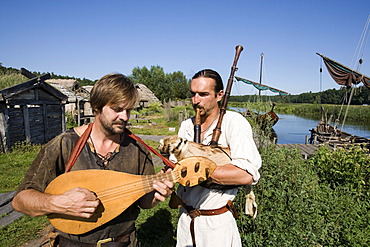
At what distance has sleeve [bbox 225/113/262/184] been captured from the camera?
1782 millimetres

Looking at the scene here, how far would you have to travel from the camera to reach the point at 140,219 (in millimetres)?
4918

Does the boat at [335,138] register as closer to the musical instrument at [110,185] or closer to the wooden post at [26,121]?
the musical instrument at [110,185]

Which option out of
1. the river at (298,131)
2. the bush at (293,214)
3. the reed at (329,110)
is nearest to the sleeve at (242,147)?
the bush at (293,214)

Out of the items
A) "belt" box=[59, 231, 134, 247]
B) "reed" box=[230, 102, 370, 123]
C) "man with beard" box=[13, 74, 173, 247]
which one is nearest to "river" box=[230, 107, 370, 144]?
"reed" box=[230, 102, 370, 123]

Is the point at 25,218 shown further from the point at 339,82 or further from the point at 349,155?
the point at 339,82

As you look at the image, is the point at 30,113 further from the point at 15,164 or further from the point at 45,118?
the point at 15,164

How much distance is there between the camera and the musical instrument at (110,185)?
1517 millimetres

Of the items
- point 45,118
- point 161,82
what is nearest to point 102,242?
point 45,118

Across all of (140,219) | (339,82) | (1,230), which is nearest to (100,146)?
(140,219)

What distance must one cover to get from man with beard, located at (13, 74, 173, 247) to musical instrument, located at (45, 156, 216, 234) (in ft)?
0.24

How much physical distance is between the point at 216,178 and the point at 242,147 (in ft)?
1.14

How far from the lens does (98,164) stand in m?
1.72

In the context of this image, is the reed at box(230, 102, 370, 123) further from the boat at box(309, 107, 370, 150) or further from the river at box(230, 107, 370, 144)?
the river at box(230, 107, 370, 144)

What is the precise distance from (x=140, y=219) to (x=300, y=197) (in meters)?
3.21
